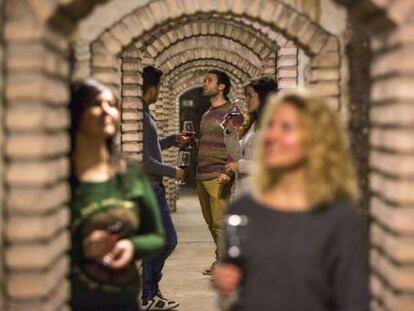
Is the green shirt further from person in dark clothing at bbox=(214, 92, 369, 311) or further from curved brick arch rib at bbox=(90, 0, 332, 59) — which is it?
curved brick arch rib at bbox=(90, 0, 332, 59)

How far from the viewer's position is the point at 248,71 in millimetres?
12703

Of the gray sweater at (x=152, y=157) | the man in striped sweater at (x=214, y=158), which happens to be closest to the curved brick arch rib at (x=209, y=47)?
the man in striped sweater at (x=214, y=158)

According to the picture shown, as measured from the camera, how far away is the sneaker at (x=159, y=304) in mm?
6336

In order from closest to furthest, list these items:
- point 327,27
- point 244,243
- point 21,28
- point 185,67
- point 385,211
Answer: point 244,243 → point 21,28 → point 385,211 → point 327,27 → point 185,67

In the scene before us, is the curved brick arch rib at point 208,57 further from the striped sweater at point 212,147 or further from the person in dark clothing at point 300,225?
the person in dark clothing at point 300,225

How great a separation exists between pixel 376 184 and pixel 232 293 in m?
1.15

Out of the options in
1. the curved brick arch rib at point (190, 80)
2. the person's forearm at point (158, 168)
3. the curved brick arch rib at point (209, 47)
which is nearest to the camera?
the person's forearm at point (158, 168)

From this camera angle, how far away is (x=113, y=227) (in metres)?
3.04

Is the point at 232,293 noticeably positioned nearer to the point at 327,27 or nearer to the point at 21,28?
the point at 21,28

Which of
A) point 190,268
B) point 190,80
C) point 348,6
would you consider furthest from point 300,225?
point 190,80

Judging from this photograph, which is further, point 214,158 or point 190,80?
point 190,80

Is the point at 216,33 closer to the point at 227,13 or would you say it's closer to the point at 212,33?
the point at 212,33

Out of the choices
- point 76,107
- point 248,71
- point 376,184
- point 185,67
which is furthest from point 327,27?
point 185,67

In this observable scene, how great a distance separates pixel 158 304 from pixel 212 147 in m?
1.71
